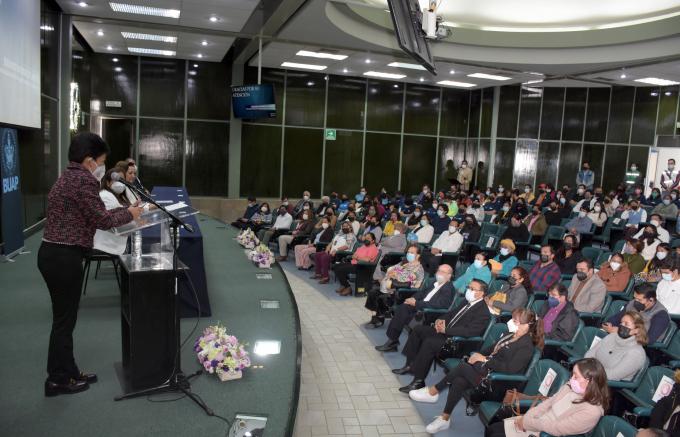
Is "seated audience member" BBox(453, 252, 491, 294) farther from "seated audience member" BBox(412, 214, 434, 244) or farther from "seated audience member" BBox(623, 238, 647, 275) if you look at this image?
"seated audience member" BBox(412, 214, 434, 244)

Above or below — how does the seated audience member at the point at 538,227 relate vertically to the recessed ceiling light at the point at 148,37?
below

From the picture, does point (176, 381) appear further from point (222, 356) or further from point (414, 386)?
point (414, 386)

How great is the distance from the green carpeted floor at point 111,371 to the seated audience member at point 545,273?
3.58 m

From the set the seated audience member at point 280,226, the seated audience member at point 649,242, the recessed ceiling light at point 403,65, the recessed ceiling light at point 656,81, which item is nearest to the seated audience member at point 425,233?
the seated audience member at point 280,226

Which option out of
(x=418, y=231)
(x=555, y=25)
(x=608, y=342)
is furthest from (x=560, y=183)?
(x=608, y=342)

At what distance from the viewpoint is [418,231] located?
11531 millimetres

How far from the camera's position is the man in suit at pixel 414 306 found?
672 cm

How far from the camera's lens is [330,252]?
407 inches

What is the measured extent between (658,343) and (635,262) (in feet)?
10.6

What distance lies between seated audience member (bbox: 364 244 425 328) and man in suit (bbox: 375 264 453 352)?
2.32 feet

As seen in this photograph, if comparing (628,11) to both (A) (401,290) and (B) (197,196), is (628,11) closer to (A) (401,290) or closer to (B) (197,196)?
(A) (401,290)

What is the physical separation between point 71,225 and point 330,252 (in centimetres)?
734

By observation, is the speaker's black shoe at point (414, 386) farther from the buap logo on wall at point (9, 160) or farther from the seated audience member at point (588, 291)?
the buap logo on wall at point (9, 160)

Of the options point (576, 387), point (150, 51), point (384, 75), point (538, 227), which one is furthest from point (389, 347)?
point (384, 75)
